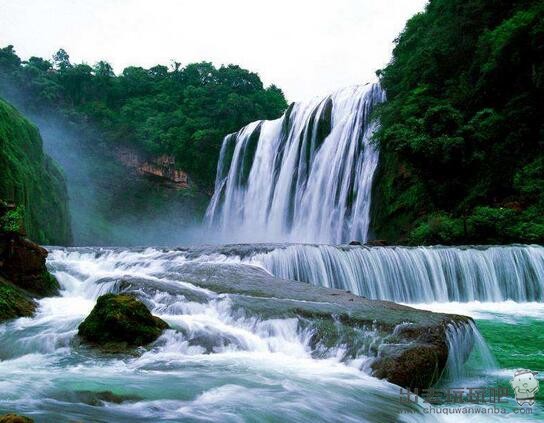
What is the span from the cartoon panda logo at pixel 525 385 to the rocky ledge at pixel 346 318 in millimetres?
624

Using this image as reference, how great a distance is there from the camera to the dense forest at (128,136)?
3853 centimetres

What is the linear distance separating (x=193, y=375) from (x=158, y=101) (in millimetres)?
42613

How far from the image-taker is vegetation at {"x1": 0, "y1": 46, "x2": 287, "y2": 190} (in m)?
39.1

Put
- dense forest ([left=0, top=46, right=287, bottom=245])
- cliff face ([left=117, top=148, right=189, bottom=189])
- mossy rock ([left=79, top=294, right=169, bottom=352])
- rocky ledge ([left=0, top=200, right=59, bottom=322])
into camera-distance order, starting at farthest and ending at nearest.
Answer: cliff face ([left=117, top=148, right=189, bottom=189]) → dense forest ([left=0, top=46, right=287, bottom=245]) → rocky ledge ([left=0, top=200, right=59, bottom=322]) → mossy rock ([left=79, top=294, right=169, bottom=352])

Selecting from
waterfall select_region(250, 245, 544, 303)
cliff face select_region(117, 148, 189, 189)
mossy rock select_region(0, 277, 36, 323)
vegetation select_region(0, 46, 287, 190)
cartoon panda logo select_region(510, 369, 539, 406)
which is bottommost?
mossy rock select_region(0, 277, 36, 323)

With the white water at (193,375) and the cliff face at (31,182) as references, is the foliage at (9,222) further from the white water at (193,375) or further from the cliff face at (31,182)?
the cliff face at (31,182)

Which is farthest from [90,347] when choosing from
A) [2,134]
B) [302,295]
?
[2,134]

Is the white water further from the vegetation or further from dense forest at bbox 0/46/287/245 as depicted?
the vegetation

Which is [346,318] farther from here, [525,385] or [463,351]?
[525,385]

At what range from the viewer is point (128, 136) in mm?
41219

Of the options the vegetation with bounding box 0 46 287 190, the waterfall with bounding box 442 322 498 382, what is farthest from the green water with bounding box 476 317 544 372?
the vegetation with bounding box 0 46 287 190

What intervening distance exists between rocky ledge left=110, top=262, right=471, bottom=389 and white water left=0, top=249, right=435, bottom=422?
0.16m

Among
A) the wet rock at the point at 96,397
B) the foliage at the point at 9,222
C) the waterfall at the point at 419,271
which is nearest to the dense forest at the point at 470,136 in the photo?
the waterfall at the point at 419,271

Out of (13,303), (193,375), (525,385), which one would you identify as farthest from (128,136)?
(525,385)
